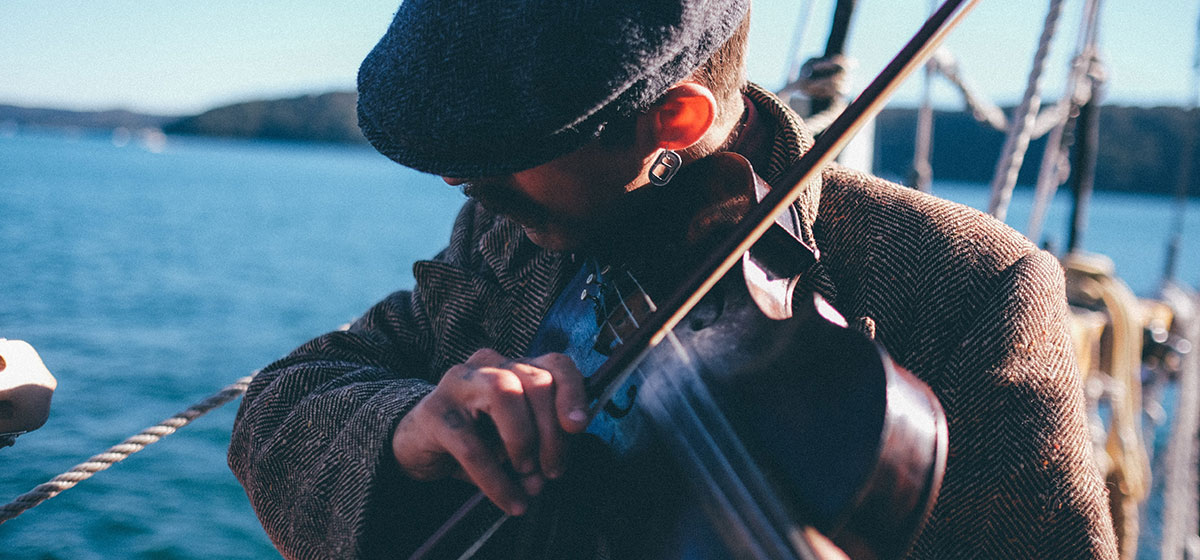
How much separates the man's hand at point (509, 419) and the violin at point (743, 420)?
1.5 inches

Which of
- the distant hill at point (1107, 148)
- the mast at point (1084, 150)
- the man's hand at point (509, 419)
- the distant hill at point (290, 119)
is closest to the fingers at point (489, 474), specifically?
the man's hand at point (509, 419)

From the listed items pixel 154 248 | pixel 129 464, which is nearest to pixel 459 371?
pixel 129 464

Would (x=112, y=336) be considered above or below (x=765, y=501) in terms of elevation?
below

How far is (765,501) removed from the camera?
2.70ft

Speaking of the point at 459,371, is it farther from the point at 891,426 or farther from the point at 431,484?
the point at 891,426

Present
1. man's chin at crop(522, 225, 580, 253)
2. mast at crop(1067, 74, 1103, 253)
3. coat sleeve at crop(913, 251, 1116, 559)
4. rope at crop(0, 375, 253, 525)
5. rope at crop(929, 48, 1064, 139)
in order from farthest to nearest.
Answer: mast at crop(1067, 74, 1103, 253), rope at crop(929, 48, 1064, 139), rope at crop(0, 375, 253, 525), man's chin at crop(522, 225, 580, 253), coat sleeve at crop(913, 251, 1116, 559)

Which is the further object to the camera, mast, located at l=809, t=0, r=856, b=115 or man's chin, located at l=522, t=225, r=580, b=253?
mast, located at l=809, t=0, r=856, b=115

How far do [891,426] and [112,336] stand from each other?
1521 cm

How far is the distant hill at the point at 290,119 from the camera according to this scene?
9194 centimetres

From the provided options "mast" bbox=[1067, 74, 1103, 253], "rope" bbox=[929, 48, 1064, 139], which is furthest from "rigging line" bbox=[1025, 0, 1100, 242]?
"mast" bbox=[1067, 74, 1103, 253]

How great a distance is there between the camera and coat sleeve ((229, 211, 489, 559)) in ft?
4.09

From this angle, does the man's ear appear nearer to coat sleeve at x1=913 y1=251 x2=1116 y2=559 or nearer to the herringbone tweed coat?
the herringbone tweed coat

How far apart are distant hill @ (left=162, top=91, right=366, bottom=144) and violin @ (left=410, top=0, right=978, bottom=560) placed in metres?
93.3

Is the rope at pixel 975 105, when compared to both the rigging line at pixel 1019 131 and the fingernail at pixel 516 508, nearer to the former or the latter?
the rigging line at pixel 1019 131
